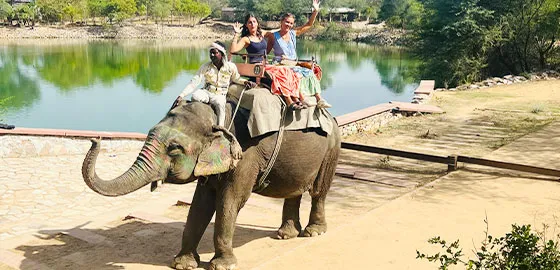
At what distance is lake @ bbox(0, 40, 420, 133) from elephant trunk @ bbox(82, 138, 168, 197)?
11158mm

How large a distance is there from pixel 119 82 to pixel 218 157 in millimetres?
28371

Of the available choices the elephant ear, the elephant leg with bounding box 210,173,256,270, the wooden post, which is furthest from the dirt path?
the elephant ear

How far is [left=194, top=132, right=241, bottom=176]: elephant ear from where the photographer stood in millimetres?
4855

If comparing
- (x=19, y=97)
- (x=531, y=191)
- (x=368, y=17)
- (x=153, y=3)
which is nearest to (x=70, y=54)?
(x=19, y=97)

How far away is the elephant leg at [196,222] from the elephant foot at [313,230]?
1.42m

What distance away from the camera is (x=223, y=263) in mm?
5387

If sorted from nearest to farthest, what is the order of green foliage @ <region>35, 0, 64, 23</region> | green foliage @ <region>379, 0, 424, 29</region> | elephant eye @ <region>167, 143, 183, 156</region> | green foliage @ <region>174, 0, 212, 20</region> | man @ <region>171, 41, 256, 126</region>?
elephant eye @ <region>167, 143, 183, 156</region> → man @ <region>171, 41, 256, 126</region> → green foliage @ <region>35, 0, 64, 23</region> → green foliage @ <region>379, 0, 424, 29</region> → green foliage @ <region>174, 0, 212, 20</region>

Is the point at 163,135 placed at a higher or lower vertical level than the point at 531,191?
higher

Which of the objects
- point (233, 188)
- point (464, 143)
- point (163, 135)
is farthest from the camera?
point (464, 143)

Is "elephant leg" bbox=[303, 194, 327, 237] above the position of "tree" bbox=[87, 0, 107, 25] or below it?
below

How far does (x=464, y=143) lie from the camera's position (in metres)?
12.7

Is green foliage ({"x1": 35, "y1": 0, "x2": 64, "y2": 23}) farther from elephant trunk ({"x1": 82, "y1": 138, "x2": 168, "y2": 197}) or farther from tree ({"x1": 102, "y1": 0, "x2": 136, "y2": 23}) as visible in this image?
elephant trunk ({"x1": 82, "y1": 138, "x2": 168, "y2": 197})

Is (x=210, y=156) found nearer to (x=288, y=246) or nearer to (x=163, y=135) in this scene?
(x=163, y=135)

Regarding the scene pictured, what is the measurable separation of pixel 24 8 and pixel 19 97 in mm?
42960
